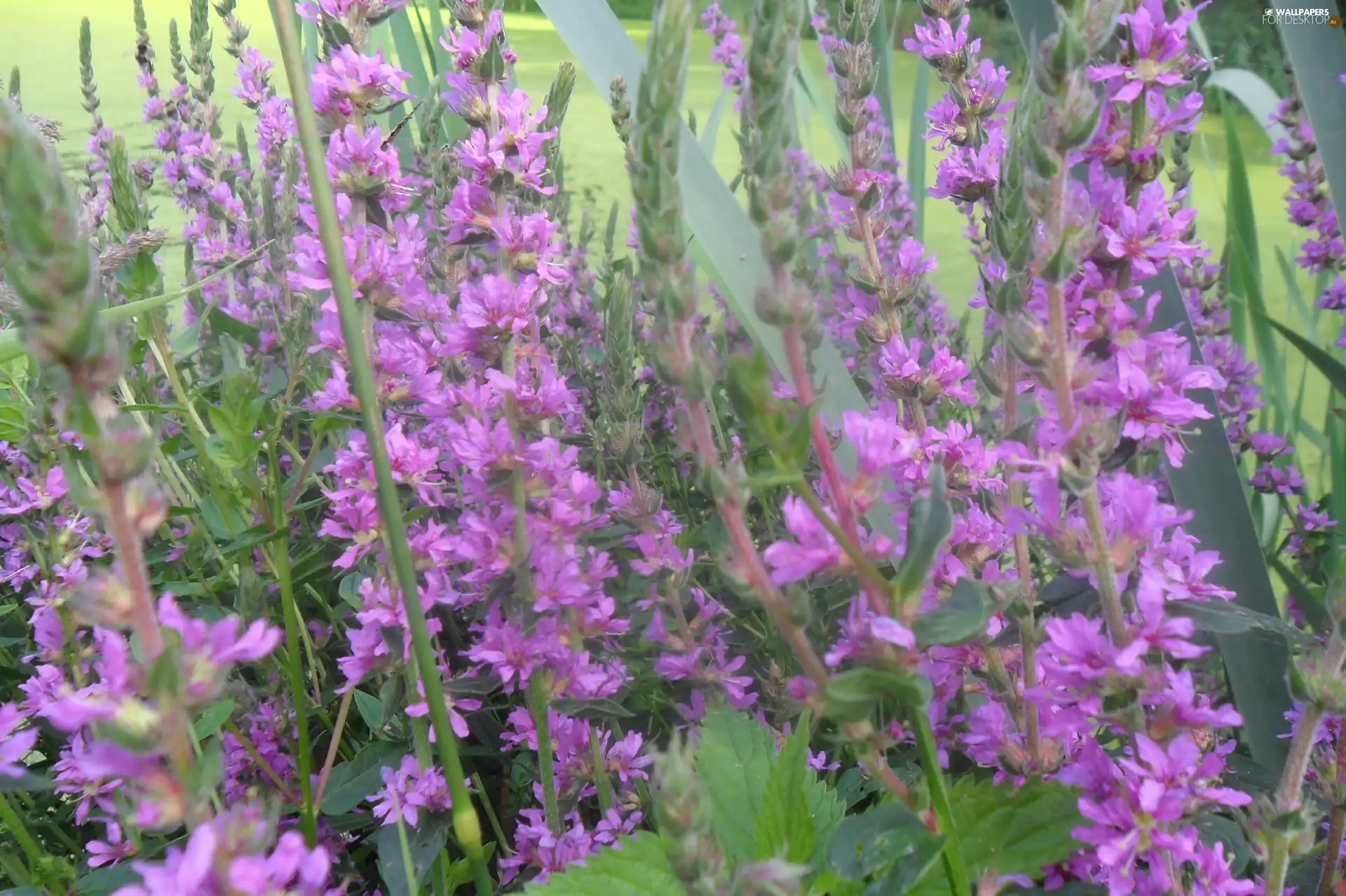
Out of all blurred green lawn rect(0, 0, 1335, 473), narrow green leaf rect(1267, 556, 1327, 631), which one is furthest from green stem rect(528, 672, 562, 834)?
blurred green lawn rect(0, 0, 1335, 473)

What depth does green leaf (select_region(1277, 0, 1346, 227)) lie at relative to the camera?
65 cm

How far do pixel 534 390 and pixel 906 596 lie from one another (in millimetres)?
336

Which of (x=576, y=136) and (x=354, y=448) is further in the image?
(x=576, y=136)

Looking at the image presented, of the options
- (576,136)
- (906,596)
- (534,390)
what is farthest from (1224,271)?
(576,136)

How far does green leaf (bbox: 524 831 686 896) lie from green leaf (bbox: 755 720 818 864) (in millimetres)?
44

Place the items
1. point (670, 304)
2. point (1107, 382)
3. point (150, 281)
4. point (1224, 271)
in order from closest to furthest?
point (670, 304) → point (1107, 382) → point (150, 281) → point (1224, 271)

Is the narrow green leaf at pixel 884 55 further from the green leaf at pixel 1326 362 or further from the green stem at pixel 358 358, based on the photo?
the green stem at pixel 358 358

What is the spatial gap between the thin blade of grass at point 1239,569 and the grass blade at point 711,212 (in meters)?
0.17

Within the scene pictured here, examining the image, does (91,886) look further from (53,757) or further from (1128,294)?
(1128,294)

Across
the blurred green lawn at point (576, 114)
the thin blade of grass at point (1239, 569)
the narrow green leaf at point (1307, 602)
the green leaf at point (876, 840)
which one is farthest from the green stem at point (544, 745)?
the blurred green lawn at point (576, 114)

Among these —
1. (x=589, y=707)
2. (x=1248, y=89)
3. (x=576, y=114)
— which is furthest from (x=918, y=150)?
(x=576, y=114)

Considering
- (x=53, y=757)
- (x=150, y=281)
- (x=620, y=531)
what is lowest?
(x=53, y=757)

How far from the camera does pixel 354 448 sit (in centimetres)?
58

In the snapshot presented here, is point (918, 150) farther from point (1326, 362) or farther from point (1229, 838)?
point (1229, 838)
